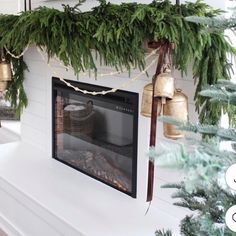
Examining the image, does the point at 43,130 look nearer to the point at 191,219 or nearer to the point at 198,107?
the point at 198,107

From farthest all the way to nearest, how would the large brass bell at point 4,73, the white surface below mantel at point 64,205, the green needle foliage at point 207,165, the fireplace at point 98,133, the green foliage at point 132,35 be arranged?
the large brass bell at point 4,73 → the fireplace at point 98,133 → the white surface below mantel at point 64,205 → the green foliage at point 132,35 → the green needle foliage at point 207,165

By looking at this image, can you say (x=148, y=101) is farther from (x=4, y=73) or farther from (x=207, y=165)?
(x=4, y=73)

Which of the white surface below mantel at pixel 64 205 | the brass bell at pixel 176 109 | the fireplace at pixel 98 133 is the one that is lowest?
the white surface below mantel at pixel 64 205

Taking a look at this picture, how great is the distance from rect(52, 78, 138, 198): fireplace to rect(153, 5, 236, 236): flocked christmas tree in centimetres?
127

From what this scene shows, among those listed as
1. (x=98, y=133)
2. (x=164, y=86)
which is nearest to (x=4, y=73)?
(x=98, y=133)

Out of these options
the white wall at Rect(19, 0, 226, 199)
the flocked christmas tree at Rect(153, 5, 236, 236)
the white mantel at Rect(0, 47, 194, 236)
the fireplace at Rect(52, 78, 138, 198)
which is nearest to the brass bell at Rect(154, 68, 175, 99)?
the white mantel at Rect(0, 47, 194, 236)

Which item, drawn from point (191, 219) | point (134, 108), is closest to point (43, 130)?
point (134, 108)

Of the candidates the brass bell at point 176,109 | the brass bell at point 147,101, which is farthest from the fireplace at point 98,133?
the brass bell at point 176,109

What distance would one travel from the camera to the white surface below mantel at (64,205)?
6.16 ft

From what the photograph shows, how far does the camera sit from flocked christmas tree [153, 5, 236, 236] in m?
0.55

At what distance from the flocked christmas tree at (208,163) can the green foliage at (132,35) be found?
2.47ft

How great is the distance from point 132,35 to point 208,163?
1134mm

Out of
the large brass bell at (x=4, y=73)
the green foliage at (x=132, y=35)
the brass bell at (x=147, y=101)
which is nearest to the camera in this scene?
the green foliage at (x=132, y=35)

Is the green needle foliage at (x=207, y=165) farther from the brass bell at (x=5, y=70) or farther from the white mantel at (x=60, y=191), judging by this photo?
the brass bell at (x=5, y=70)
